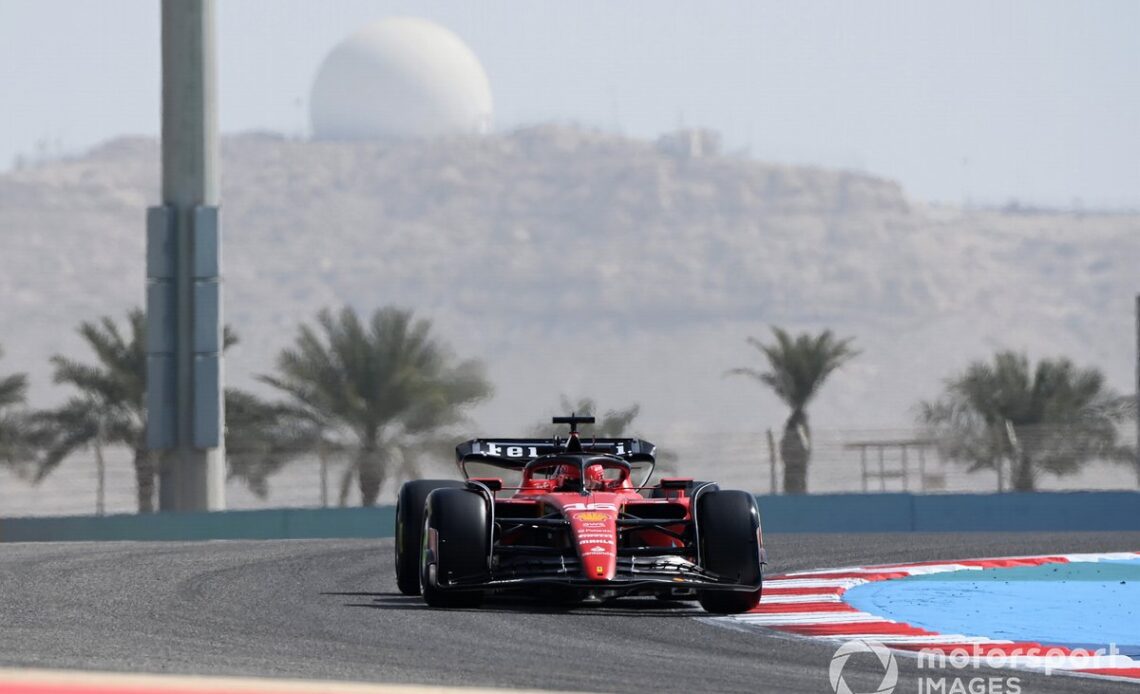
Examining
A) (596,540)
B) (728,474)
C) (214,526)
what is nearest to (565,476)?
(596,540)

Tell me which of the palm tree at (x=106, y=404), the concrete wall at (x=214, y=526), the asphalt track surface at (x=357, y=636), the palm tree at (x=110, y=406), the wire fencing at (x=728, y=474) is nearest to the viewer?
the asphalt track surface at (x=357, y=636)

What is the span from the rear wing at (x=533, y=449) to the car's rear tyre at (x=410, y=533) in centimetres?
35

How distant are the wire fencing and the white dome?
3860 cm

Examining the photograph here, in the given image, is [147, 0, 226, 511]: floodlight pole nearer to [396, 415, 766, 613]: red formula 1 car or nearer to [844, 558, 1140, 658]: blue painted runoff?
[844, 558, 1140, 658]: blue painted runoff

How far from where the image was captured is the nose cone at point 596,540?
40.9 ft

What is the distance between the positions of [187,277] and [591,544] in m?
15.0

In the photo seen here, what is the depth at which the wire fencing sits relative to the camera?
34312mm

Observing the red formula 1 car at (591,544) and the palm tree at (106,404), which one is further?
the palm tree at (106,404)

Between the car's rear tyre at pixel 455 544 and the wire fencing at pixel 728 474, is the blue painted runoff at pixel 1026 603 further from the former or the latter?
the wire fencing at pixel 728 474

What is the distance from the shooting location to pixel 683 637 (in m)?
11.6

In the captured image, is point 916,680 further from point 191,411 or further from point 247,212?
point 247,212

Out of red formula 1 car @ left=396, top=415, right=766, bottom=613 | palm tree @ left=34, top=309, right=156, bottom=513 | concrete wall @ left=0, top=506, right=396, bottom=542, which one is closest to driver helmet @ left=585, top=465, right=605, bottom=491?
red formula 1 car @ left=396, top=415, right=766, bottom=613

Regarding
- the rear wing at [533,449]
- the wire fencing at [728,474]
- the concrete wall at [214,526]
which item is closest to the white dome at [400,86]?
the wire fencing at [728,474]

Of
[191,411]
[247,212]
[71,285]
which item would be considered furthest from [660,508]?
[247,212]
